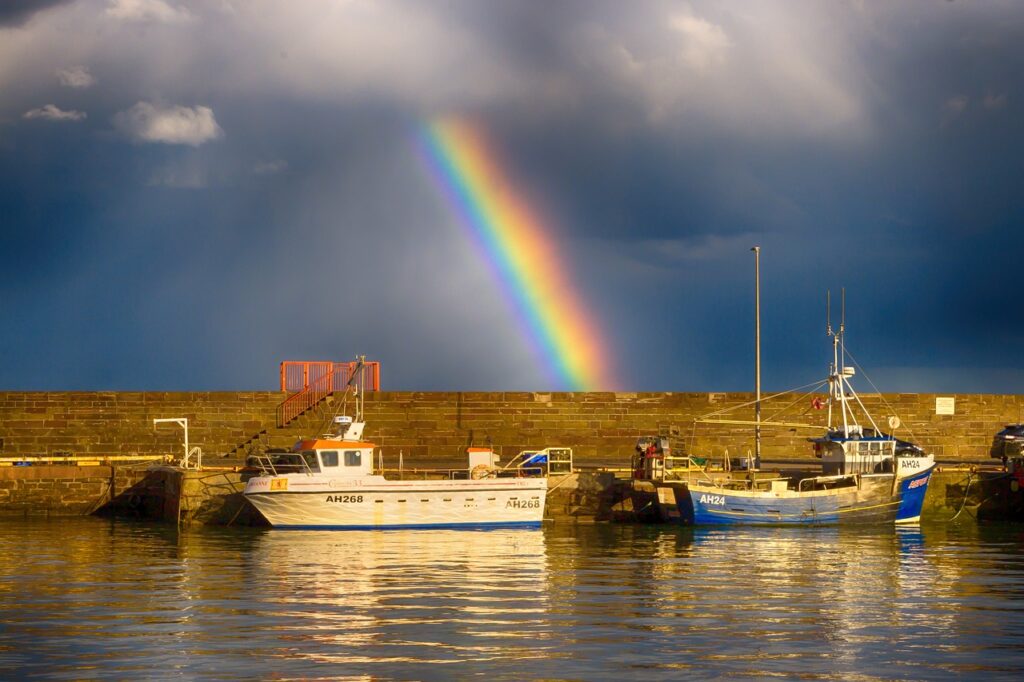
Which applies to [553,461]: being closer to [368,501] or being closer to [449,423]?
[368,501]

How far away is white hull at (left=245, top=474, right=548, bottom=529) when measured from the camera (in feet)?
107

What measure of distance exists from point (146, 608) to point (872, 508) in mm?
21405

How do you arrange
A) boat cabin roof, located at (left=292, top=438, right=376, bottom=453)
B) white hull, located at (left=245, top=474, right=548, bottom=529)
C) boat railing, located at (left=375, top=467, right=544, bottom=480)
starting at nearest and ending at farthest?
white hull, located at (left=245, top=474, right=548, bottom=529) → boat cabin roof, located at (left=292, top=438, right=376, bottom=453) → boat railing, located at (left=375, top=467, right=544, bottom=480)

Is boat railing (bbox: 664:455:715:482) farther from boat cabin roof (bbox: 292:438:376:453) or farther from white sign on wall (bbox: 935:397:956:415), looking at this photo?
white sign on wall (bbox: 935:397:956:415)

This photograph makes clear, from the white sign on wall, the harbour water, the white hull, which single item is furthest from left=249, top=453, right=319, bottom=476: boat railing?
the white sign on wall

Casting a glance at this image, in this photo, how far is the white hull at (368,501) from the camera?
32562 mm

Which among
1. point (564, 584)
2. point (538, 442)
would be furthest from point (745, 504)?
point (564, 584)

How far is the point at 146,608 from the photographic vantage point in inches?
782

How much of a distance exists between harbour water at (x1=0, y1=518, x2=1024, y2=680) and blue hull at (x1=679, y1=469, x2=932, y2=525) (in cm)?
208

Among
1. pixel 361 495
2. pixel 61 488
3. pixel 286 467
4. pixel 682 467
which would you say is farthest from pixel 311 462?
pixel 682 467

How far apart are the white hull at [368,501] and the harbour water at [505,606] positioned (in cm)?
90

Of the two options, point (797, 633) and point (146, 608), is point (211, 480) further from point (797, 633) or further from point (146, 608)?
point (797, 633)

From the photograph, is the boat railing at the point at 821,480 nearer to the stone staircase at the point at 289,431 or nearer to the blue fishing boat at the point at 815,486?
the blue fishing boat at the point at 815,486

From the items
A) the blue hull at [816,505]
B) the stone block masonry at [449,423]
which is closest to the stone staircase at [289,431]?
the stone block masonry at [449,423]
